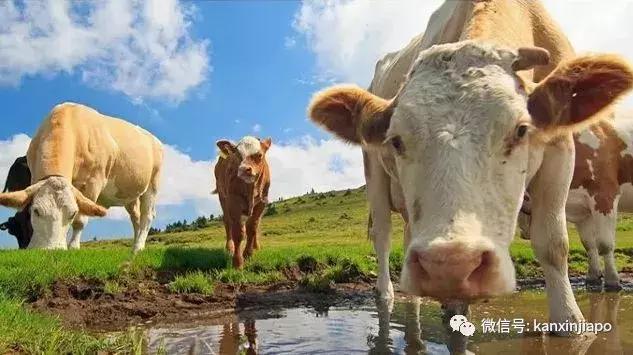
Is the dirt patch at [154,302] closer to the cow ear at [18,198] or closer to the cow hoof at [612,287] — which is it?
the cow hoof at [612,287]

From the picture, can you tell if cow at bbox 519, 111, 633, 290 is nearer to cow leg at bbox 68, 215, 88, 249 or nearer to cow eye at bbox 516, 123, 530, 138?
cow eye at bbox 516, 123, 530, 138

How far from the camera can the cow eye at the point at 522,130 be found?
381 centimetres

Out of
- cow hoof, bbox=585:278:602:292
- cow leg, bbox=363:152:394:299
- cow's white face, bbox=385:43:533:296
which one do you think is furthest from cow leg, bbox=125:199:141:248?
cow's white face, bbox=385:43:533:296

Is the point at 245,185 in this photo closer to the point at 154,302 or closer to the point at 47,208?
the point at 47,208

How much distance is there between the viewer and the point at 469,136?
3572 mm

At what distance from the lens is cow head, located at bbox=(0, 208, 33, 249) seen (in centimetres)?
1115

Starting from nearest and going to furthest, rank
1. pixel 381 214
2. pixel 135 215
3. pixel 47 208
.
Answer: pixel 381 214
pixel 47 208
pixel 135 215

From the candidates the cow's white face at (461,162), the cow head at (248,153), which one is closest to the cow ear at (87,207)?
the cow head at (248,153)

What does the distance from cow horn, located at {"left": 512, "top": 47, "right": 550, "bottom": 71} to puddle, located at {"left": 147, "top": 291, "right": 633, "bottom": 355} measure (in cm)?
201

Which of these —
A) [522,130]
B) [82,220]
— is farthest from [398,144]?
[82,220]

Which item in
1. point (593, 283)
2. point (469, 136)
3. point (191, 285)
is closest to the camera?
point (469, 136)

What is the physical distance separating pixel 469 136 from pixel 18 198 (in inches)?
371

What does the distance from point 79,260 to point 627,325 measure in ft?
22.0

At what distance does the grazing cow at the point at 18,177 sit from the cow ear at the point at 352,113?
1323 cm
